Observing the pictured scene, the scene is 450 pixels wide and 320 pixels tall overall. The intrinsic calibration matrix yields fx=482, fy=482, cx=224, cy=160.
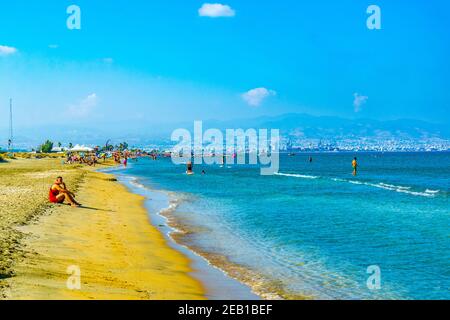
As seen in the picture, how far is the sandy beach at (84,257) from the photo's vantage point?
12.2 m

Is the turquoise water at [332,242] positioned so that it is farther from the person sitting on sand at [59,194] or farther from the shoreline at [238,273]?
the person sitting on sand at [59,194]

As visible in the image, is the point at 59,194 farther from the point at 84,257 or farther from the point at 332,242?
the point at 332,242

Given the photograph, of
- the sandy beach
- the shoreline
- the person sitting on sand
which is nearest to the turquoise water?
the shoreline

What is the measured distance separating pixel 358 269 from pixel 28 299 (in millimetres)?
11182

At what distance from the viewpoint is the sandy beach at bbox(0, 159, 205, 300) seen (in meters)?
12.2

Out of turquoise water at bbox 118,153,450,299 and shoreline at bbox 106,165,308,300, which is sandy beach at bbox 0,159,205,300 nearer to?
shoreline at bbox 106,165,308,300

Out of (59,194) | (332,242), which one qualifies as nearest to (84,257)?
(332,242)

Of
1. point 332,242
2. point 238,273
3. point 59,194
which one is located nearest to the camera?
point 238,273

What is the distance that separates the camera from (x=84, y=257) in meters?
16.6

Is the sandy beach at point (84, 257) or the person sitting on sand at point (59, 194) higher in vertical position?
the person sitting on sand at point (59, 194)

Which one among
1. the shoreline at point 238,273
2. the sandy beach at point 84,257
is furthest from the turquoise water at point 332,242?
the sandy beach at point 84,257

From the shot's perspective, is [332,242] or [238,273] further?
[332,242]

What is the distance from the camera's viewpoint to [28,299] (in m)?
10.5

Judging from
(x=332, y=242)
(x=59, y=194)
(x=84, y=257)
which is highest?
(x=59, y=194)
